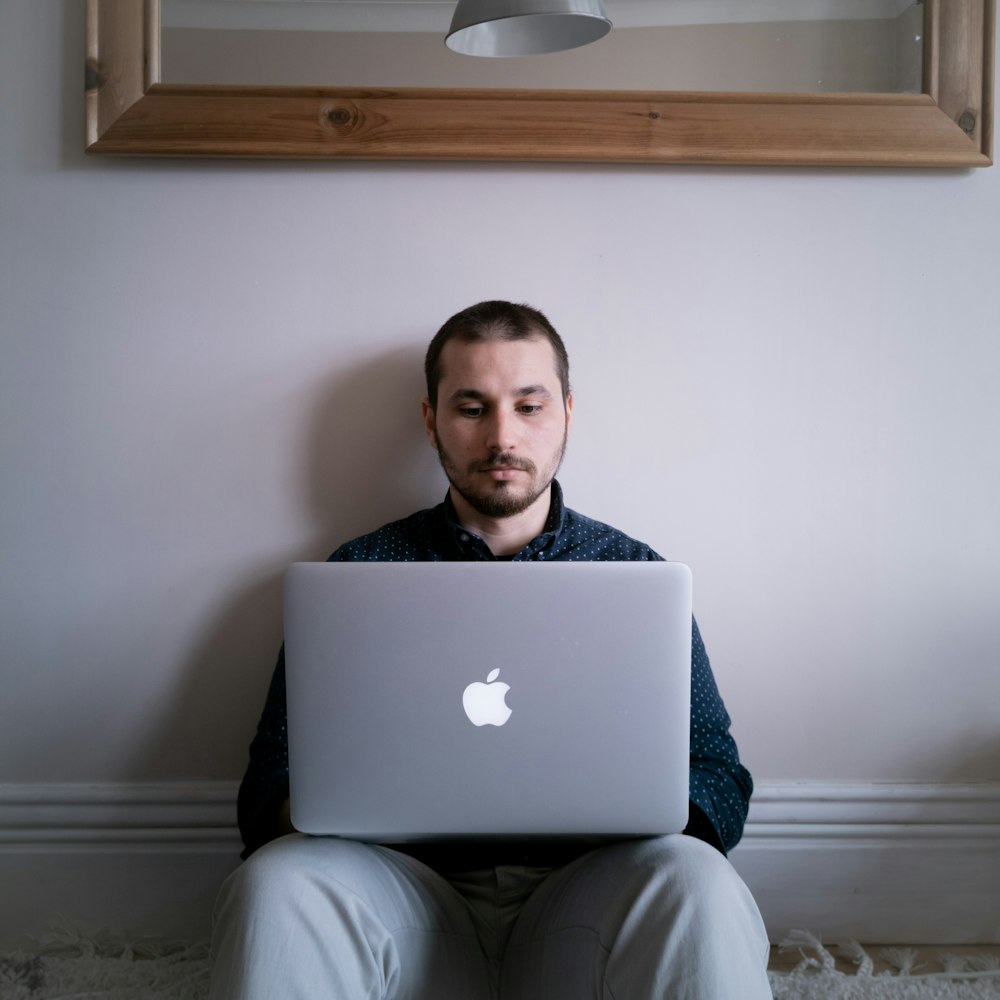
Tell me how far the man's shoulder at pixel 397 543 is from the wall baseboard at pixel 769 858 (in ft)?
1.54

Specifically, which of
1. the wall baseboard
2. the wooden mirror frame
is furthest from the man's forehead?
the wall baseboard

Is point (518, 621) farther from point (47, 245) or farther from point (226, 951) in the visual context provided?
point (47, 245)

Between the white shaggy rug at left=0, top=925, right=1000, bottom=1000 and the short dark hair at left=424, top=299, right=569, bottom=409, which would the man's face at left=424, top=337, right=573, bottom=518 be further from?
the white shaggy rug at left=0, top=925, right=1000, bottom=1000

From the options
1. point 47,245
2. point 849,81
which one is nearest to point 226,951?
point 47,245

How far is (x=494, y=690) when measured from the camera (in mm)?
992

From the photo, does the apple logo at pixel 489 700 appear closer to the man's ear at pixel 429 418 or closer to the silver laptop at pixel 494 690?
the silver laptop at pixel 494 690

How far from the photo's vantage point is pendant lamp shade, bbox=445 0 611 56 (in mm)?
1446

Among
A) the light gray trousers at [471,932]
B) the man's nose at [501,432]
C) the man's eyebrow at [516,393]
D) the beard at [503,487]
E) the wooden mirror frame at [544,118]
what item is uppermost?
the wooden mirror frame at [544,118]

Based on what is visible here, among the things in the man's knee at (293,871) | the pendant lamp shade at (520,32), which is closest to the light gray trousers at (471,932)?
the man's knee at (293,871)

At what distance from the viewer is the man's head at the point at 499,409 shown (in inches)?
55.5

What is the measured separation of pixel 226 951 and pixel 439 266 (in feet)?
3.39

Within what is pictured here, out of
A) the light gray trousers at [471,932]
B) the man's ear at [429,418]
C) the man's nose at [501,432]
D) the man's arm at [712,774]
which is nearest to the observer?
the light gray trousers at [471,932]

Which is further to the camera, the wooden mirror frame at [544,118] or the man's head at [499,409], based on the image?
the wooden mirror frame at [544,118]

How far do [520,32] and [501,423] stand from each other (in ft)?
1.97
